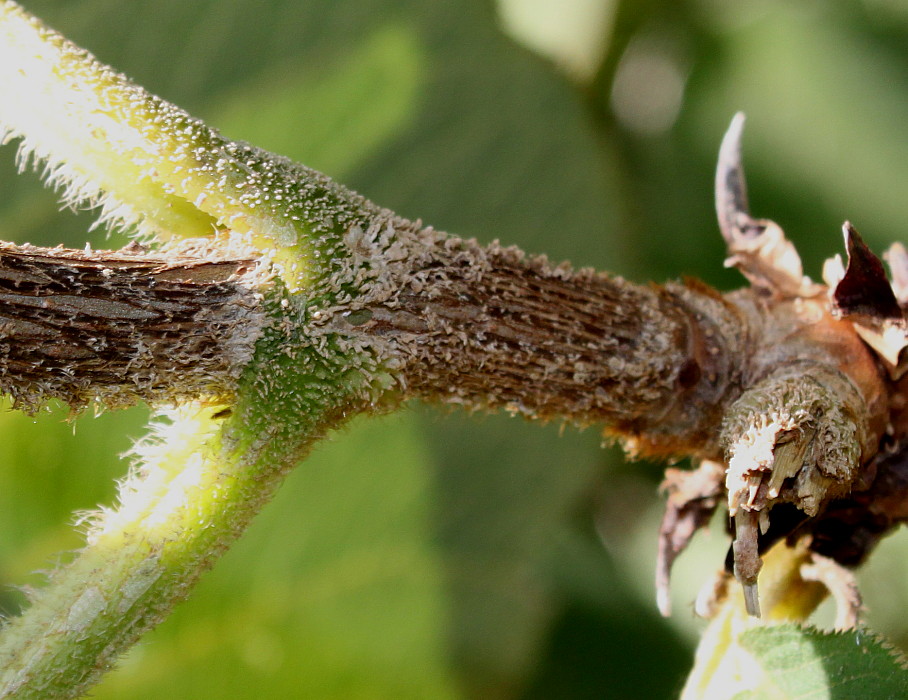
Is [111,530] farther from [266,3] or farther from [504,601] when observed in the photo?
[504,601]

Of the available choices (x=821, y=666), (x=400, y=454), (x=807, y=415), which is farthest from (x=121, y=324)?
(x=400, y=454)

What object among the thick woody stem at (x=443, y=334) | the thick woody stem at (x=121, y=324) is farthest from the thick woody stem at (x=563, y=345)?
the thick woody stem at (x=121, y=324)

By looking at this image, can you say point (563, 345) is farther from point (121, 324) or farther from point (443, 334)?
point (121, 324)

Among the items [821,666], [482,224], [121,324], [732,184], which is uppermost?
[482,224]

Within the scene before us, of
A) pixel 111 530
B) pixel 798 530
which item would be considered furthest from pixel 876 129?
pixel 111 530

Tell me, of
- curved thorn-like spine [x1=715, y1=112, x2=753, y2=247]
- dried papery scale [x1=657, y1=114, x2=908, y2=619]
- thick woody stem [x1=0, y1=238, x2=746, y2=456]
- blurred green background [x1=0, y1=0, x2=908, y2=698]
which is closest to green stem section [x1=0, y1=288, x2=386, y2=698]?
thick woody stem [x1=0, y1=238, x2=746, y2=456]

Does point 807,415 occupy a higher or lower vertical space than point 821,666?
higher
